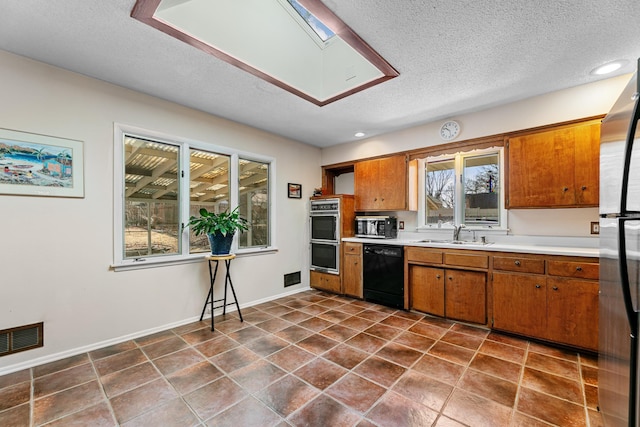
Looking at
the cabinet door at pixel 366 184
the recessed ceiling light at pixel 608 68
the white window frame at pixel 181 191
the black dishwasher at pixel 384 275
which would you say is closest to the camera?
the recessed ceiling light at pixel 608 68

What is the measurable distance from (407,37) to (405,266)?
8.53 feet

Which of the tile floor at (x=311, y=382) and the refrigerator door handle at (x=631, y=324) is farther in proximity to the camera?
the tile floor at (x=311, y=382)

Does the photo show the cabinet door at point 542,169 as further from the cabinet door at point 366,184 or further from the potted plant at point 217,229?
the potted plant at point 217,229

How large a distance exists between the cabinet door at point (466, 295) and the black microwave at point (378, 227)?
1.06 metres

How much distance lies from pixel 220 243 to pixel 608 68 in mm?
4132

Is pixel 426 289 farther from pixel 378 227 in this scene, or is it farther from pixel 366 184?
pixel 366 184

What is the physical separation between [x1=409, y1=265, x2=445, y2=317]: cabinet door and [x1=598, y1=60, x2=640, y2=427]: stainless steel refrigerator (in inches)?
69.2

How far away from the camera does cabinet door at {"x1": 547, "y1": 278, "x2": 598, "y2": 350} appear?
93.5 inches

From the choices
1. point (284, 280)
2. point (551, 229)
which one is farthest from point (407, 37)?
point (284, 280)

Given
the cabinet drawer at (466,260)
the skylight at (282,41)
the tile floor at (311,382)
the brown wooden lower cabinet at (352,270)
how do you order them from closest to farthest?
the tile floor at (311,382), the skylight at (282,41), the cabinet drawer at (466,260), the brown wooden lower cabinet at (352,270)

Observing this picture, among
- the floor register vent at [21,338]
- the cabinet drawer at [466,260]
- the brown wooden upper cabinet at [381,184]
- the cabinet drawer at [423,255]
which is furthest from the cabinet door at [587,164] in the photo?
the floor register vent at [21,338]

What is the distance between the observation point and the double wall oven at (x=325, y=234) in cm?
438

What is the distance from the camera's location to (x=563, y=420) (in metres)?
1.64

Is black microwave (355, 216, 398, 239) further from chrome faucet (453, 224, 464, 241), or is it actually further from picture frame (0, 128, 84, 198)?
picture frame (0, 128, 84, 198)
